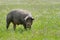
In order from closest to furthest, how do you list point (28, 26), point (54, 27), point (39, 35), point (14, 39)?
point (14, 39) < point (39, 35) < point (28, 26) < point (54, 27)

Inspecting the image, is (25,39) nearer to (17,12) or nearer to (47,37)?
(47,37)

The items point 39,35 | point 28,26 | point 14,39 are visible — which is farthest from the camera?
point 28,26

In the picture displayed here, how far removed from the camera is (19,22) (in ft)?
57.2

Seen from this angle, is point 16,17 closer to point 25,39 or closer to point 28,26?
point 28,26

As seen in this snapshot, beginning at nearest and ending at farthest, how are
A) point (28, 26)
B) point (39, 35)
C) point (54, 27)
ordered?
point (39, 35)
point (28, 26)
point (54, 27)

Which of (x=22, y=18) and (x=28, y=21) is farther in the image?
(x=22, y=18)

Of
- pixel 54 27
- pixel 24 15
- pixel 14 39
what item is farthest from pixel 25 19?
pixel 14 39

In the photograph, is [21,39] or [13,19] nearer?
[21,39]

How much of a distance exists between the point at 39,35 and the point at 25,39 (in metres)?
1.35

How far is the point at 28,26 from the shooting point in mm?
16781

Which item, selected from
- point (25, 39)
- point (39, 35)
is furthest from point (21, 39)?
point (39, 35)

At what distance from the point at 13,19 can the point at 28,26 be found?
145 cm

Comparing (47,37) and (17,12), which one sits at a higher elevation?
(17,12)

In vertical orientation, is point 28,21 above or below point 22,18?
below
